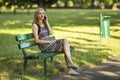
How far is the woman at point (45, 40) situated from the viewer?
9.01 m

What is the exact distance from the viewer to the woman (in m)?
9.01

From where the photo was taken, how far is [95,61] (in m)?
11.0

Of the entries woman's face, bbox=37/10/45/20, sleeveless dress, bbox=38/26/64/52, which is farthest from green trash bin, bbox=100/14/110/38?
woman's face, bbox=37/10/45/20

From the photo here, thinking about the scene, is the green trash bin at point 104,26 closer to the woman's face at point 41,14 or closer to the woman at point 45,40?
the woman at point 45,40

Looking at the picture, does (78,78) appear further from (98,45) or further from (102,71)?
(98,45)

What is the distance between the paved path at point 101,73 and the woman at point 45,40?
241 mm

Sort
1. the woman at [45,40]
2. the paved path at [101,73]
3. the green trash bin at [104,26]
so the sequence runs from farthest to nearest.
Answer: the green trash bin at [104,26] → the woman at [45,40] → the paved path at [101,73]

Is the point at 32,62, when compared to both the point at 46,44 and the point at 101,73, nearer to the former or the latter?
the point at 46,44

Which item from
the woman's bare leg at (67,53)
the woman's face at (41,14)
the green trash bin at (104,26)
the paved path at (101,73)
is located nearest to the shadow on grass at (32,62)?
the paved path at (101,73)

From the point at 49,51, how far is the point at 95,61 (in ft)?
7.21

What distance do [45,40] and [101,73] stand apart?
5.11ft

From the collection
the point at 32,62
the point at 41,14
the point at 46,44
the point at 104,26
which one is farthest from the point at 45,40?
the point at 104,26

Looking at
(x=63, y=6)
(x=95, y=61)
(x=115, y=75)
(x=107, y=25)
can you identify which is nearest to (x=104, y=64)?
(x=95, y=61)

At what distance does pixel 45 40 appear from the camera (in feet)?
30.3
